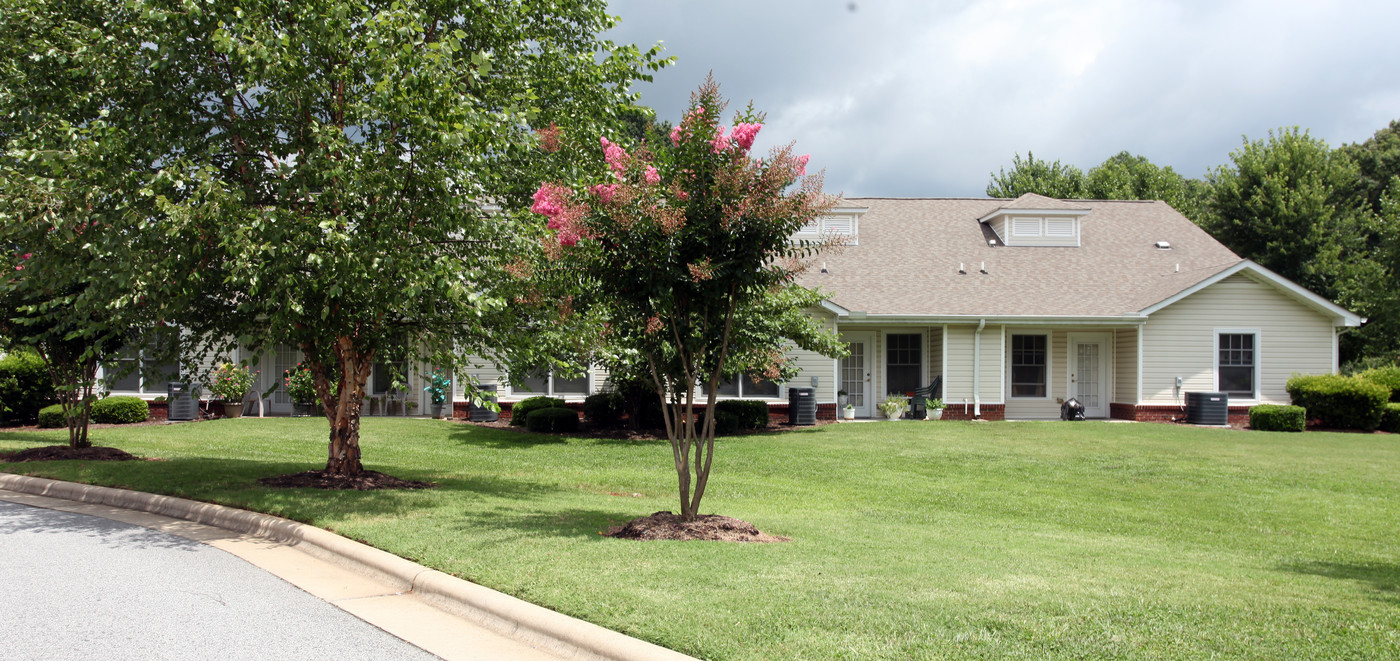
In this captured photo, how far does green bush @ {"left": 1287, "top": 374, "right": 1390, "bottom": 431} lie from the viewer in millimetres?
21109

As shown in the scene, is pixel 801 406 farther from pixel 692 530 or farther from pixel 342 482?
pixel 692 530

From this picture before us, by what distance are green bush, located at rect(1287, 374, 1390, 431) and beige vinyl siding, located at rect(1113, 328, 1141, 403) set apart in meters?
3.58

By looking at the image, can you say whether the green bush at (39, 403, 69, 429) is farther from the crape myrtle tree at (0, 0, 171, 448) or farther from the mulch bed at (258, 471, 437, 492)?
the mulch bed at (258, 471, 437, 492)

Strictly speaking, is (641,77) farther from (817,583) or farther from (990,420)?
(990,420)

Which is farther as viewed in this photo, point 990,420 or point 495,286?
point 990,420

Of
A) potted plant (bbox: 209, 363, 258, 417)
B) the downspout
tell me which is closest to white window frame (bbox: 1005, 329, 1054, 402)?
the downspout

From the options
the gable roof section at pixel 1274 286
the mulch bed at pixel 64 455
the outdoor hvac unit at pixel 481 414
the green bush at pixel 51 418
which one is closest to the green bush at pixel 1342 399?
the gable roof section at pixel 1274 286

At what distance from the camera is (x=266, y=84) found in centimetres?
989

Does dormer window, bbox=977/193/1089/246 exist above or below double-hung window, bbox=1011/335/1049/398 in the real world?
above

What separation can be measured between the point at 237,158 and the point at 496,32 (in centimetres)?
334

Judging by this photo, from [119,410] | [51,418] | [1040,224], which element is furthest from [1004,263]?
[51,418]

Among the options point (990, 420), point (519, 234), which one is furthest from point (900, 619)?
point (990, 420)

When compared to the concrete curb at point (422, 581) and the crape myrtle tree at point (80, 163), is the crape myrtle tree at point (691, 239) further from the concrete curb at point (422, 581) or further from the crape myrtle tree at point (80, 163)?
the crape myrtle tree at point (80, 163)

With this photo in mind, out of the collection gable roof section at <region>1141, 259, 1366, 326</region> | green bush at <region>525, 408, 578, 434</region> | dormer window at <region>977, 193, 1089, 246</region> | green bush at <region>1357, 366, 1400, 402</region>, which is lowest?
green bush at <region>525, 408, 578, 434</region>
